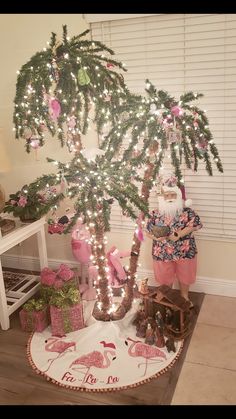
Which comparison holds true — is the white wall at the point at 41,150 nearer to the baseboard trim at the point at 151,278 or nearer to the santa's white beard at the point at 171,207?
the baseboard trim at the point at 151,278

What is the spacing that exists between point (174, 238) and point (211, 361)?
2.76 feet

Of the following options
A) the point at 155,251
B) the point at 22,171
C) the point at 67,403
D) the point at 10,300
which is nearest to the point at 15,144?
the point at 22,171

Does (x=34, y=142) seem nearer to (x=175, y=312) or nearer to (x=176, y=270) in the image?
(x=176, y=270)

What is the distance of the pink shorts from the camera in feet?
9.19

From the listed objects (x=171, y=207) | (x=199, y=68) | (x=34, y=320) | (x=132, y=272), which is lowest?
(x=34, y=320)

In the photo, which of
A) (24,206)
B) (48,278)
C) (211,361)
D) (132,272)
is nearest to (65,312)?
(48,278)

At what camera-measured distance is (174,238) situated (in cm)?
270

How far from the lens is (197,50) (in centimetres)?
266

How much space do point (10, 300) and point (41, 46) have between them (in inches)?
81.2

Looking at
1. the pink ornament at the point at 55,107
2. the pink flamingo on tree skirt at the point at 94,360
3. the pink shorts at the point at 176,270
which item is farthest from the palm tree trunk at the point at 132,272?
the pink ornament at the point at 55,107

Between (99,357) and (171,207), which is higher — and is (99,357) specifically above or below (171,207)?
below

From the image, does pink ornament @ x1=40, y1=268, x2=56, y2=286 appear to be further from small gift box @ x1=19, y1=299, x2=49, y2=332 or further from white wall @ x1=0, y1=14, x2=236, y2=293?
white wall @ x1=0, y1=14, x2=236, y2=293

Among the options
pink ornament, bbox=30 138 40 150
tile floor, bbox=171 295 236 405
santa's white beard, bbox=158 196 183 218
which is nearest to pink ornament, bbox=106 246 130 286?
santa's white beard, bbox=158 196 183 218

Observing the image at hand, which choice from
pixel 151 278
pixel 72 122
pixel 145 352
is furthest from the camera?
pixel 151 278
